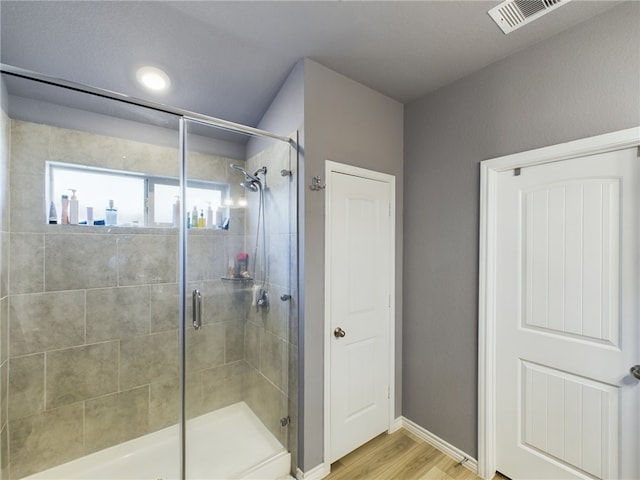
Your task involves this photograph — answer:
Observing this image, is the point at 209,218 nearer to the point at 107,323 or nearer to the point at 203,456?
the point at 107,323

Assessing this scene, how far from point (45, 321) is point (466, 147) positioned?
10.0 feet

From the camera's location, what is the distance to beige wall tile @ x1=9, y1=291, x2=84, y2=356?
1.66m

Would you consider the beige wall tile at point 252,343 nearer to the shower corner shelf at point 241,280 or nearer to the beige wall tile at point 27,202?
the shower corner shelf at point 241,280

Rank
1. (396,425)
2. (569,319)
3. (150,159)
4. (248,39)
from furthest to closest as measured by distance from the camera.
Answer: (396,425) < (150,159) < (248,39) < (569,319)

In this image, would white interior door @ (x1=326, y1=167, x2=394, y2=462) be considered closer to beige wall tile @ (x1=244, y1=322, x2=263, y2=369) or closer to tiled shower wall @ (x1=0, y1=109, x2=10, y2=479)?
beige wall tile @ (x1=244, y1=322, x2=263, y2=369)

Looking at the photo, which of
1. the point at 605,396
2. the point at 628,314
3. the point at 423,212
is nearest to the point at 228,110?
the point at 423,212

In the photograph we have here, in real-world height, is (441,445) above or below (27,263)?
below

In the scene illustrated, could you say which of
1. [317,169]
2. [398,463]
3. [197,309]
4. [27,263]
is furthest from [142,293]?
[398,463]

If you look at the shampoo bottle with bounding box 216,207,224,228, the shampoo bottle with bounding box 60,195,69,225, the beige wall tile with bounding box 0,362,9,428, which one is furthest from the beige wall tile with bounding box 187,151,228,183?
the beige wall tile with bounding box 0,362,9,428

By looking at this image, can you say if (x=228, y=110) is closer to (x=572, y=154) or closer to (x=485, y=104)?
(x=485, y=104)

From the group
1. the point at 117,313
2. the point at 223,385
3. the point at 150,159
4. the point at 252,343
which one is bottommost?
the point at 223,385

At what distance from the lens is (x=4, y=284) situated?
159 cm

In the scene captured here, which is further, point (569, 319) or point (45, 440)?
point (45, 440)

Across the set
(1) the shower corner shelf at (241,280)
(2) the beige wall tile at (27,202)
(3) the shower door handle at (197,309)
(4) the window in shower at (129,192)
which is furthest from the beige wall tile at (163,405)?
(2) the beige wall tile at (27,202)
